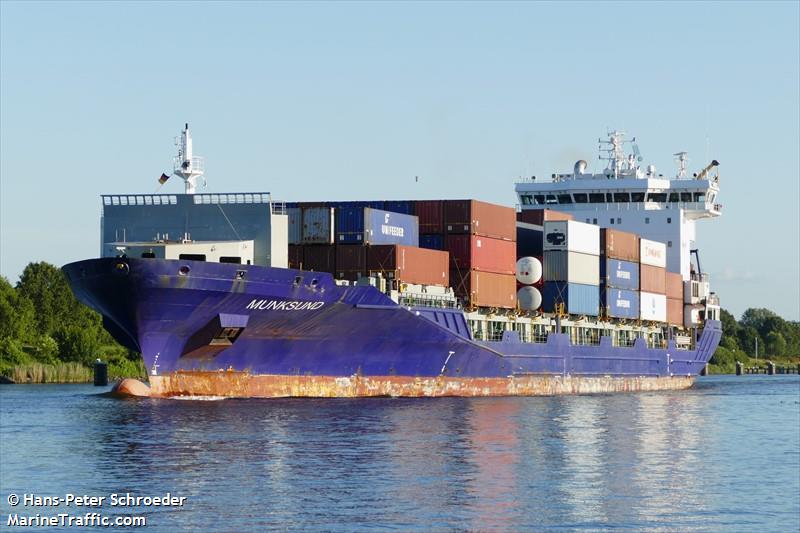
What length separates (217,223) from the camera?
54.8 meters

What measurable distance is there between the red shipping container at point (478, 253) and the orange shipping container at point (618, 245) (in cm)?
950

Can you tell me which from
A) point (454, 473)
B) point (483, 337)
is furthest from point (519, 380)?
point (454, 473)

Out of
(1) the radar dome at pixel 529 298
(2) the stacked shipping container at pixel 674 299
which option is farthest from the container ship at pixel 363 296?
(2) the stacked shipping container at pixel 674 299

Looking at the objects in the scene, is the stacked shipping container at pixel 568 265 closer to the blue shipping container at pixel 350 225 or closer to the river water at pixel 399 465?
the river water at pixel 399 465

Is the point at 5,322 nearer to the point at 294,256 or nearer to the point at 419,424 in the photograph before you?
the point at 294,256

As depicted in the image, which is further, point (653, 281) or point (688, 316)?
point (688, 316)

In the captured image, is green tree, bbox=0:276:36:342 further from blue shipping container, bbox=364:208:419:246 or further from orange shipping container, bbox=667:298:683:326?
orange shipping container, bbox=667:298:683:326

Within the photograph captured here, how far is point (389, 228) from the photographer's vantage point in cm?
5681

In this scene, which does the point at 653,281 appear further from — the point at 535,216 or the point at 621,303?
the point at 535,216

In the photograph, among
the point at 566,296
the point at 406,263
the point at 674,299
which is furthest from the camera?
the point at 674,299

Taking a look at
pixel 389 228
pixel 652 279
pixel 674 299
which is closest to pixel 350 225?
pixel 389 228

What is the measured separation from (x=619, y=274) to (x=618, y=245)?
1.64 m

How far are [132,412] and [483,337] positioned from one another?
19.6 meters

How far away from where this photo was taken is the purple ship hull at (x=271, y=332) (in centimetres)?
4791
